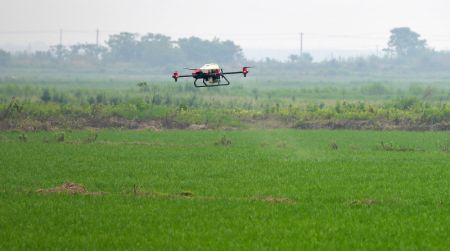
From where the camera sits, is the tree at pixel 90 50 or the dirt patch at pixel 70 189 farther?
the tree at pixel 90 50

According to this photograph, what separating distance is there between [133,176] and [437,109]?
3007cm

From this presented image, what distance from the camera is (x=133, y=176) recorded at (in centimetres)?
2798

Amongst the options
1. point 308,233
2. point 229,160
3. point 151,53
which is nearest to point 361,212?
point 308,233

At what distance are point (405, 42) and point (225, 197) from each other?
Answer: 139897mm

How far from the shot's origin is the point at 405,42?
158625 mm

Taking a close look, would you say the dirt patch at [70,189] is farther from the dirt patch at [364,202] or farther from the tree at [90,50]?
the tree at [90,50]

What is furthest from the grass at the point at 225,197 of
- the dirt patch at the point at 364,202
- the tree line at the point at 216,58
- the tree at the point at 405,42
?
the tree at the point at 405,42

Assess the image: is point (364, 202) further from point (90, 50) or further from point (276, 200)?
point (90, 50)

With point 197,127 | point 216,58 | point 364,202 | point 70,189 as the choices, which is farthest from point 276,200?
point 216,58

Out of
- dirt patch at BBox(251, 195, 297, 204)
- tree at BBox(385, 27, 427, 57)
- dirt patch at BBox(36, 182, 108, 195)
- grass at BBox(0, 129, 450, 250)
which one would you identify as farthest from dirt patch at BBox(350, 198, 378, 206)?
tree at BBox(385, 27, 427, 57)

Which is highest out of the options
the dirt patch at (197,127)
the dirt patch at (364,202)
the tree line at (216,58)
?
the tree line at (216,58)

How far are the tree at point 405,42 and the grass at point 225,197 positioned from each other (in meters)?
121

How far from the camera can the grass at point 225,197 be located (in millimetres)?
18094

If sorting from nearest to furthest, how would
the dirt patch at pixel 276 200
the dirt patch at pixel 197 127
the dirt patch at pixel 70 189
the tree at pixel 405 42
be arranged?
the dirt patch at pixel 276 200, the dirt patch at pixel 70 189, the dirt patch at pixel 197 127, the tree at pixel 405 42
